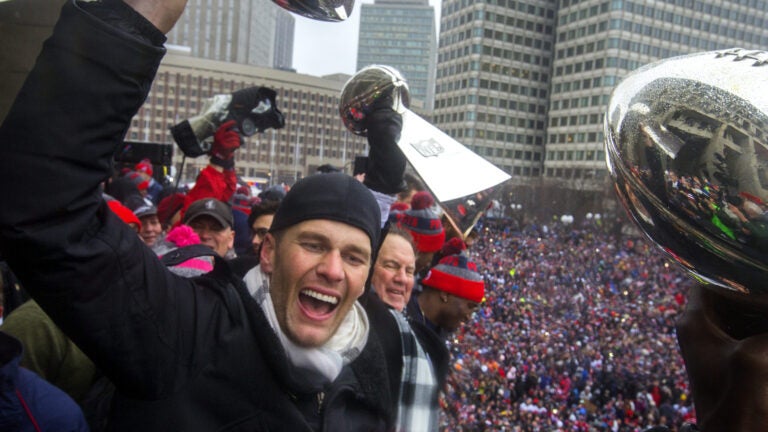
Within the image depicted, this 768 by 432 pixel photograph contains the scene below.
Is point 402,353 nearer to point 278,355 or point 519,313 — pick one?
point 278,355

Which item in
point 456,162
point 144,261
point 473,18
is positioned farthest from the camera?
point 473,18

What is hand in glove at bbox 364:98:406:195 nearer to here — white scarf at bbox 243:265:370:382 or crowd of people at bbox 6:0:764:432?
crowd of people at bbox 6:0:764:432

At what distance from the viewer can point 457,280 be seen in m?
3.71

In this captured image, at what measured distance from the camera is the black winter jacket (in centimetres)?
85

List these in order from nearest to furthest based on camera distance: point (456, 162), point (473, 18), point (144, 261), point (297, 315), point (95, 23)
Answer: point (95, 23)
point (144, 261)
point (297, 315)
point (456, 162)
point (473, 18)

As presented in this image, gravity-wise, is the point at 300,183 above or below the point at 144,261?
above

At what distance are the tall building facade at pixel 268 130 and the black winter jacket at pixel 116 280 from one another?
8558 centimetres

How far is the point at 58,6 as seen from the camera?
1417 millimetres

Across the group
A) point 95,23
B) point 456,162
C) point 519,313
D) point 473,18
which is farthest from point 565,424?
point 473,18

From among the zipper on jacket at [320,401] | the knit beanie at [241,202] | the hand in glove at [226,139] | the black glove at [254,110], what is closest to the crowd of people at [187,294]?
the zipper on jacket at [320,401]

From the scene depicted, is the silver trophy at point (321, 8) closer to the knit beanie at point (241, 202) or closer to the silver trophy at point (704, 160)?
the silver trophy at point (704, 160)

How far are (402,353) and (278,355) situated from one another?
0.56m

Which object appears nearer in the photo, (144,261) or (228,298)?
(144,261)

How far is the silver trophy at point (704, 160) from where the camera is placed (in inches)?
35.3
